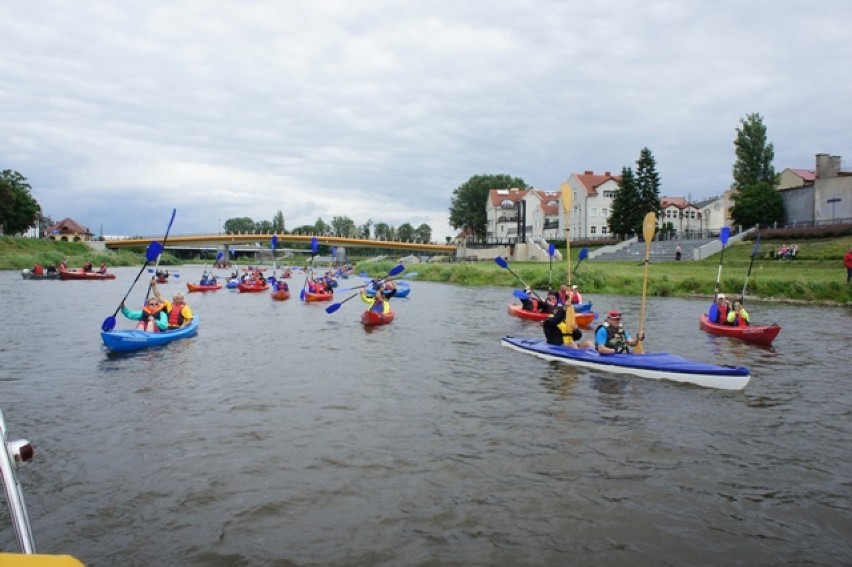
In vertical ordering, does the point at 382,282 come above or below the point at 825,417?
above

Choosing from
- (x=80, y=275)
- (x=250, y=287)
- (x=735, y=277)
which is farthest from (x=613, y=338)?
(x=80, y=275)

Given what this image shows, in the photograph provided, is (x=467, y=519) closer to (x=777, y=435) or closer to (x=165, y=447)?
(x=165, y=447)

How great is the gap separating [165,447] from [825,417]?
10.6 meters

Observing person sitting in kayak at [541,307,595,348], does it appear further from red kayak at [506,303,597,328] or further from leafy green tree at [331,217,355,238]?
leafy green tree at [331,217,355,238]

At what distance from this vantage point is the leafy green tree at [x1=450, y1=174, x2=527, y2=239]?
4345 inches

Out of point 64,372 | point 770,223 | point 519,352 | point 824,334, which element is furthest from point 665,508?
point 770,223

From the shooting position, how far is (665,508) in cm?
707

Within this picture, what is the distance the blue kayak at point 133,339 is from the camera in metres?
15.8

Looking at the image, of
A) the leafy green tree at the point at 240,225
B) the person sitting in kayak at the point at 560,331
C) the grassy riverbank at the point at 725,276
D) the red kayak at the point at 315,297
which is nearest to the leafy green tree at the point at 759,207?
the grassy riverbank at the point at 725,276

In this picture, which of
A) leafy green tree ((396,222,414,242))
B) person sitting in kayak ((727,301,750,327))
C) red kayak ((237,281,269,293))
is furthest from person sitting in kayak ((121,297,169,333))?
leafy green tree ((396,222,414,242))

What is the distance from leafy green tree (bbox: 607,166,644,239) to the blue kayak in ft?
176

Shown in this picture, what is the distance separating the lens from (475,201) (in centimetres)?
11100

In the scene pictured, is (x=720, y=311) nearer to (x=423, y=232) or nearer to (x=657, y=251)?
(x=657, y=251)

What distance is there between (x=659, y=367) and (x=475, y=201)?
99.8 meters
